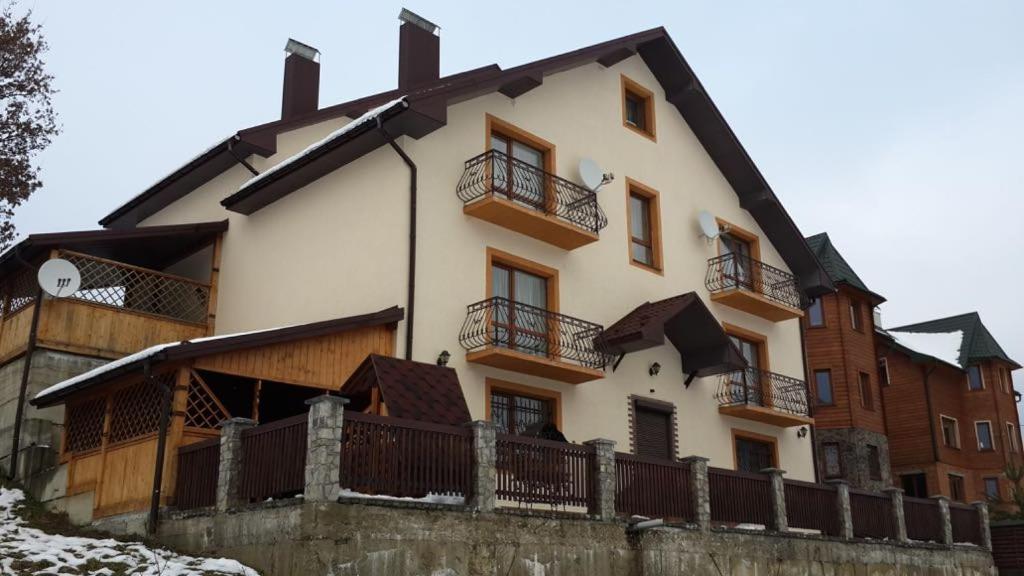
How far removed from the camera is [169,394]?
1459cm

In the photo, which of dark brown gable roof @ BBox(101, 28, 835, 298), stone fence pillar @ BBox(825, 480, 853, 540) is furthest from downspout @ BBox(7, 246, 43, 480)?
stone fence pillar @ BBox(825, 480, 853, 540)

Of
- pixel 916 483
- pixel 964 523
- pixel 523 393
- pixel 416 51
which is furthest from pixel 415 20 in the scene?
pixel 916 483

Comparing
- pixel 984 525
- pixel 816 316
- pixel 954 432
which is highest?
pixel 816 316

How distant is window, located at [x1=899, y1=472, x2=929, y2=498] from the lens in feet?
128

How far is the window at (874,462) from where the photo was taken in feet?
113

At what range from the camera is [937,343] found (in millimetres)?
44125

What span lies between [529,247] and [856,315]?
21.8 metres

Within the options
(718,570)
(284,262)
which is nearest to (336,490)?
(718,570)

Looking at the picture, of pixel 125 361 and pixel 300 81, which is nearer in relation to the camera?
pixel 125 361

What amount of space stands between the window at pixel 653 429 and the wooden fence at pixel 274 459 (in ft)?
29.1

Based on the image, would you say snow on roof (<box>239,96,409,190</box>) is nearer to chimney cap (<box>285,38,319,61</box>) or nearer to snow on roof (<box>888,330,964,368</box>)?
chimney cap (<box>285,38,319,61</box>)

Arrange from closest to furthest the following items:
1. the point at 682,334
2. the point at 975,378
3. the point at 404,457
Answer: the point at 404,457
the point at 682,334
the point at 975,378

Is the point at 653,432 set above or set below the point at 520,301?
below

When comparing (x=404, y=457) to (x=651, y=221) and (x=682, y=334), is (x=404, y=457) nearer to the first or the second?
(x=682, y=334)
